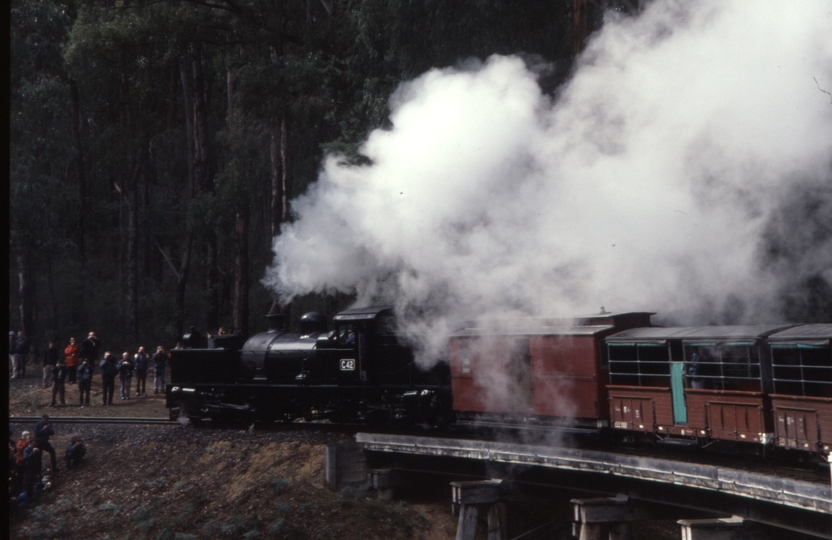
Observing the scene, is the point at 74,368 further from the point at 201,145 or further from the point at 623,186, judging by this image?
the point at 623,186

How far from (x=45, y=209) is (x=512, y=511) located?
94.9 feet

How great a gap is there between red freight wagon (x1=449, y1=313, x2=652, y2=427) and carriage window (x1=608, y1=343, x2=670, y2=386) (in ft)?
0.86

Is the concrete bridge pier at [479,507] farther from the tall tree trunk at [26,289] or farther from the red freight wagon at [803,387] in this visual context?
the tall tree trunk at [26,289]

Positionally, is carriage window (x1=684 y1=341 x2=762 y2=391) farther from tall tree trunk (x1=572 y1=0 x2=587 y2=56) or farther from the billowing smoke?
tall tree trunk (x1=572 y1=0 x2=587 y2=56)

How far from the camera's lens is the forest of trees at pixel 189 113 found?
25.6 meters

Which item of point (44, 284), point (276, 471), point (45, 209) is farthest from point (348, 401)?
point (44, 284)

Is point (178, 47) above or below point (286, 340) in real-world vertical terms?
above

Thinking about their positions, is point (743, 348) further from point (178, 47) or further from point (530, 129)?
point (178, 47)

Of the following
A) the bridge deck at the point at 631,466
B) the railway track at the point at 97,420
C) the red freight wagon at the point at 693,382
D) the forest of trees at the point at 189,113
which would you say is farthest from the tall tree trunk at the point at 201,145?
the red freight wagon at the point at 693,382

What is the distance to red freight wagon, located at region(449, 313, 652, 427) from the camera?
49.1 ft

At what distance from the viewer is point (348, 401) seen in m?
18.7

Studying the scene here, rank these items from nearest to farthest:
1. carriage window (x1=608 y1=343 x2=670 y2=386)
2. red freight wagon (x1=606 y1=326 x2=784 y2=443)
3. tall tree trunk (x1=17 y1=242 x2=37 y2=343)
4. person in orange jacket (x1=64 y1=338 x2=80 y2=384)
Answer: red freight wagon (x1=606 y1=326 x2=784 y2=443) < carriage window (x1=608 y1=343 x2=670 y2=386) < person in orange jacket (x1=64 y1=338 x2=80 y2=384) < tall tree trunk (x1=17 y1=242 x2=37 y2=343)

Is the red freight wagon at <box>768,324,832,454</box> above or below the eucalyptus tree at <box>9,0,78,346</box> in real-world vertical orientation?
below

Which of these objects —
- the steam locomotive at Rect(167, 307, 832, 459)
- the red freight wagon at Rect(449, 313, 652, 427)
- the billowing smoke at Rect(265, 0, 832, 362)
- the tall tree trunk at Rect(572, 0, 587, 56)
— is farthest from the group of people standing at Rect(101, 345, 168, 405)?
the tall tree trunk at Rect(572, 0, 587, 56)
